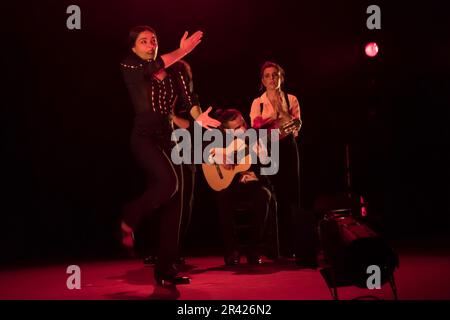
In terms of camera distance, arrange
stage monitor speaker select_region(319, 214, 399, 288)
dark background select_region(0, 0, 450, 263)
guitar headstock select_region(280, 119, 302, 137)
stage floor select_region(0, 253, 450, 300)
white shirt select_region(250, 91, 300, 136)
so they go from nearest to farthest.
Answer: stage monitor speaker select_region(319, 214, 399, 288)
stage floor select_region(0, 253, 450, 300)
guitar headstock select_region(280, 119, 302, 137)
white shirt select_region(250, 91, 300, 136)
dark background select_region(0, 0, 450, 263)

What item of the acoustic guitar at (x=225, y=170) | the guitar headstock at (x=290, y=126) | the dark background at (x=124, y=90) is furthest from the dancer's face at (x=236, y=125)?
the dark background at (x=124, y=90)

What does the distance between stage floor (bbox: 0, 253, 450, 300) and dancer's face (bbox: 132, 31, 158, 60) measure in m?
1.54

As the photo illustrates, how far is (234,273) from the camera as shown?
4.74 meters

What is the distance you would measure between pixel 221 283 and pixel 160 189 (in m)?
0.88

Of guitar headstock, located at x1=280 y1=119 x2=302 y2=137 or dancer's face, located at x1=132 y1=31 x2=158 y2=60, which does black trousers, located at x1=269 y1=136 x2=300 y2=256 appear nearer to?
guitar headstock, located at x1=280 y1=119 x2=302 y2=137

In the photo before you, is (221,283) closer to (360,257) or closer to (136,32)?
(360,257)

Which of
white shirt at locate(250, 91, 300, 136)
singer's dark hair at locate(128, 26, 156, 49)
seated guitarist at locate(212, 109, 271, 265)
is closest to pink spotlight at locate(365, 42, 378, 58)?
white shirt at locate(250, 91, 300, 136)

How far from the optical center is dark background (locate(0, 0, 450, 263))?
20.8 ft

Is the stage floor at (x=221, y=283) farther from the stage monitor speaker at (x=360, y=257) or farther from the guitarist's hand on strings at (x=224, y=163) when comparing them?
the guitarist's hand on strings at (x=224, y=163)

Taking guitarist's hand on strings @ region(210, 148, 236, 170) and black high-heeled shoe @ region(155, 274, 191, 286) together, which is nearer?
black high-heeled shoe @ region(155, 274, 191, 286)
